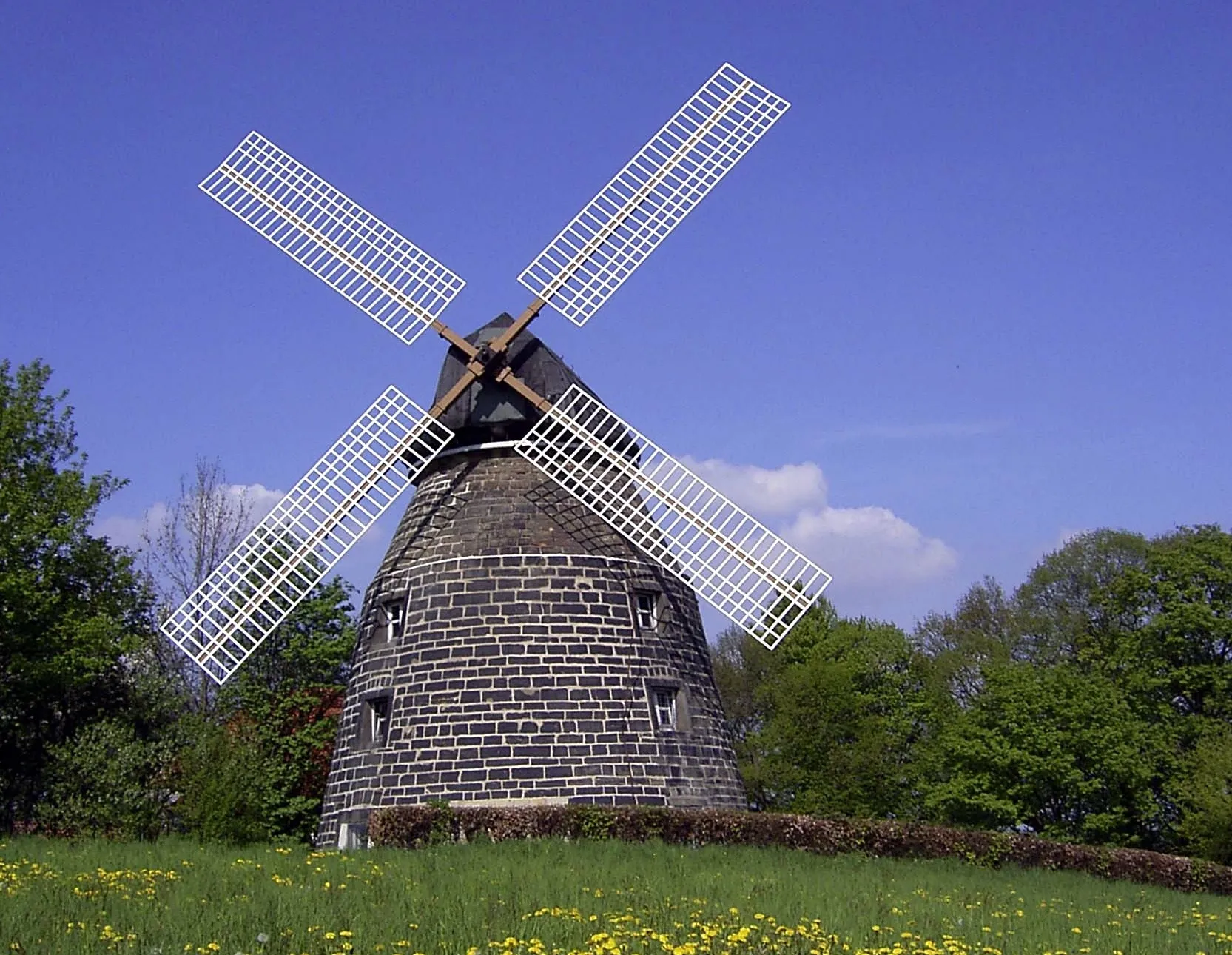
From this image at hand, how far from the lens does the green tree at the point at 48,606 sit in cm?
2897

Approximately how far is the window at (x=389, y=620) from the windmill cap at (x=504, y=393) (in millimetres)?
3245

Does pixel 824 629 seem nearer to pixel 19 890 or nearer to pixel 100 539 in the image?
pixel 100 539

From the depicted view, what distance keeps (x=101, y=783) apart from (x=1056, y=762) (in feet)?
80.0

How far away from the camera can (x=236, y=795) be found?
70.0 ft

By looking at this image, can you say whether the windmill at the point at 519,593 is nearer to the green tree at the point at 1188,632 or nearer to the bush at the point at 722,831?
the bush at the point at 722,831

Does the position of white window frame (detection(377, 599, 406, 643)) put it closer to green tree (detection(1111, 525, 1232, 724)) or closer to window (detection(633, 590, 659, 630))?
window (detection(633, 590, 659, 630))

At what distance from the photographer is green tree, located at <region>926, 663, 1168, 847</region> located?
34.8 m

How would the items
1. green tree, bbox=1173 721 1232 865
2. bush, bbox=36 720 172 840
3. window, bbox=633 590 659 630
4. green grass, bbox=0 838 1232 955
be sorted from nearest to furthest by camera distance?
green grass, bbox=0 838 1232 955, window, bbox=633 590 659 630, bush, bbox=36 720 172 840, green tree, bbox=1173 721 1232 865

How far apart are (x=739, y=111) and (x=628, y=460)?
290 inches

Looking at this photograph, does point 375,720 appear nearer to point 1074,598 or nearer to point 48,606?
point 48,606

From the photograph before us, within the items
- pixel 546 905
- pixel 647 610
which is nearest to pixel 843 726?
pixel 647 610

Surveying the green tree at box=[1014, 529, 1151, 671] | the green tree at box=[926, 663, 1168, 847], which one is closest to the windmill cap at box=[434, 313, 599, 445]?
the green tree at box=[926, 663, 1168, 847]

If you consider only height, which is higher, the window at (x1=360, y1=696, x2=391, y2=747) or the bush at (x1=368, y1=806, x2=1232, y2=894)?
the window at (x1=360, y1=696, x2=391, y2=747)

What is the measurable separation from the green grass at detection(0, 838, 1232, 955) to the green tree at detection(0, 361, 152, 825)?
1275 centimetres
